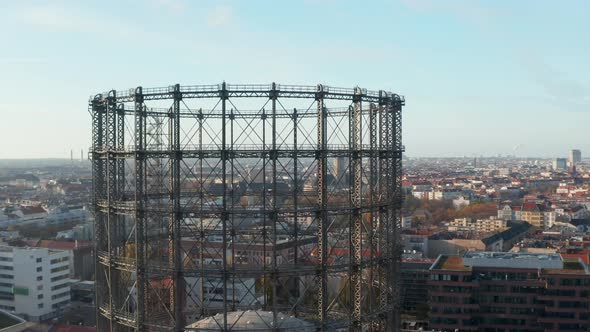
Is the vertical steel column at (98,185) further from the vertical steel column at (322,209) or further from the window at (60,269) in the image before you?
the window at (60,269)

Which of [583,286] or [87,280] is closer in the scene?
[583,286]

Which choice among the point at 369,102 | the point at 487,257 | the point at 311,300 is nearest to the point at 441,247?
the point at 487,257

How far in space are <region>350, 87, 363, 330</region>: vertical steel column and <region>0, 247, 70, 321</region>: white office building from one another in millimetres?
35439

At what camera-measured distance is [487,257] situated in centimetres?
4262

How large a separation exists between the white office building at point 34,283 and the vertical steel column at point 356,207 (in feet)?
116

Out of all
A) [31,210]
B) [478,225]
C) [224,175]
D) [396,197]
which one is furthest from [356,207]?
[31,210]

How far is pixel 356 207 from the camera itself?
56.7 ft

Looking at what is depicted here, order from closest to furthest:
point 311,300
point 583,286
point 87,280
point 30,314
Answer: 1. point 311,300
2. point 583,286
3. point 30,314
4. point 87,280

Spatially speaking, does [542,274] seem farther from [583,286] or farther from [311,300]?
[311,300]

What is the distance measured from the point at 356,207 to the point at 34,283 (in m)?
36.3

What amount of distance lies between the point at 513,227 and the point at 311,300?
48.4m

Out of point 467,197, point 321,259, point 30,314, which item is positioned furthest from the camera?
point 467,197

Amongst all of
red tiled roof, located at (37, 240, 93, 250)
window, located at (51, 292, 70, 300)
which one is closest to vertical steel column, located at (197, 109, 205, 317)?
window, located at (51, 292, 70, 300)

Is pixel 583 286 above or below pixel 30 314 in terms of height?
above
